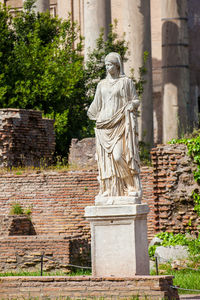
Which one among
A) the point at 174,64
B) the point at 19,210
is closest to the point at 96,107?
the point at 19,210

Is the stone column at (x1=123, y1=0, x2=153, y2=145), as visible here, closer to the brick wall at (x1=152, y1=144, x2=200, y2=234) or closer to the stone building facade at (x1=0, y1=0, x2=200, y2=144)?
the stone building facade at (x1=0, y1=0, x2=200, y2=144)

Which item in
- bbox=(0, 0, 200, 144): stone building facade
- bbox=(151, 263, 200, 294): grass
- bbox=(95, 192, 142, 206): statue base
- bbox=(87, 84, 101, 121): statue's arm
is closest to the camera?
bbox=(95, 192, 142, 206): statue base

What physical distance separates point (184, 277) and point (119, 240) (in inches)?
132

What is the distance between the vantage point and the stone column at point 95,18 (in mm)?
28141

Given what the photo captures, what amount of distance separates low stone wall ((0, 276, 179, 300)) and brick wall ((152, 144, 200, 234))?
24.8ft

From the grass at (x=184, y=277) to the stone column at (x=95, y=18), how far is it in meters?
12.9

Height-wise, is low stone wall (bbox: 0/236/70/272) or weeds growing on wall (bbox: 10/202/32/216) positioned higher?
weeds growing on wall (bbox: 10/202/32/216)

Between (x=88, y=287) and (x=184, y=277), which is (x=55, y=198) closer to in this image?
(x=184, y=277)

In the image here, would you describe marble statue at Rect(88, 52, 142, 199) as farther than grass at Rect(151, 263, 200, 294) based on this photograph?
No

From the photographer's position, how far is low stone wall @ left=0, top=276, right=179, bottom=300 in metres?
11.3

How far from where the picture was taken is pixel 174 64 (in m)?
32.6

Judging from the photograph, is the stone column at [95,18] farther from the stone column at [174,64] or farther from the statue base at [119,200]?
the statue base at [119,200]

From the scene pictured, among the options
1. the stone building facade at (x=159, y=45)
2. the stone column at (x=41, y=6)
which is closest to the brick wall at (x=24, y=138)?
the stone building facade at (x=159, y=45)

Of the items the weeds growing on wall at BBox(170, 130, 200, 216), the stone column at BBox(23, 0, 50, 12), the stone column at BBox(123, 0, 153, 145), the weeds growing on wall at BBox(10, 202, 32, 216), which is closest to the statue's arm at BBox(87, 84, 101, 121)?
the weeds growing on wall at BBox(170, 130, 200, 216)
